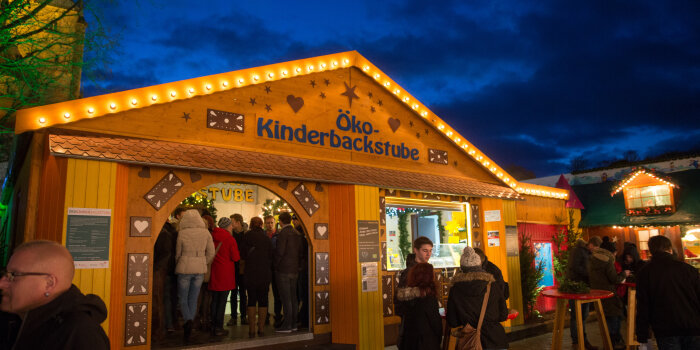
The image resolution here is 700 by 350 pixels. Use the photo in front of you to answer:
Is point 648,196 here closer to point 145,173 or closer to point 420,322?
point 420,322

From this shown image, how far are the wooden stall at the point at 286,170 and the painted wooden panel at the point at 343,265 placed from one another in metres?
0.02

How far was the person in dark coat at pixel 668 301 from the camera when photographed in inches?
207

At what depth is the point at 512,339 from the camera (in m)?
10.2

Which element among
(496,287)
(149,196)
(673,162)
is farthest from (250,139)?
(673,162)

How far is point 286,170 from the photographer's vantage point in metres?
7.84

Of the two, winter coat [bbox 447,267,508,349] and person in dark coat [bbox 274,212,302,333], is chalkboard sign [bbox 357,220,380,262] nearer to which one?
person in dark coat [bbox 274,212,302,333]

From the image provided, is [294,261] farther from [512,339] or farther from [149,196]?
[512,339]

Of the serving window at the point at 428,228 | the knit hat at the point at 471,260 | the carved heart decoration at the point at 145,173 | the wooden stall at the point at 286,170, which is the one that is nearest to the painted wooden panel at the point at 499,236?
the wooden stall at the point at 286,170

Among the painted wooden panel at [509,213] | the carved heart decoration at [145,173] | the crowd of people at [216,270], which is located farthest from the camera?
the painted wooden panel at [509,213]

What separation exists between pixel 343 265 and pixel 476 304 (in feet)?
11.6

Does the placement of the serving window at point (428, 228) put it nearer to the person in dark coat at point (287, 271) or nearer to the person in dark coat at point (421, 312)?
the person in dark coat at point (287, 271)

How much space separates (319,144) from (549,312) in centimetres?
861

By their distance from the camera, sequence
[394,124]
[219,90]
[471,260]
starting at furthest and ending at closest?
[394,124], [219,90], [471,260]

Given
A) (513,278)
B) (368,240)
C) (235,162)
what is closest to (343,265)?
(368,240)
